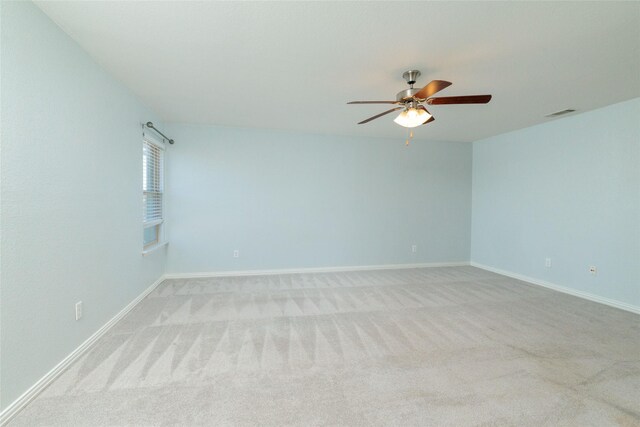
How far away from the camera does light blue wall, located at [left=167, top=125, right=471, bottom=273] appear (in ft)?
13.8

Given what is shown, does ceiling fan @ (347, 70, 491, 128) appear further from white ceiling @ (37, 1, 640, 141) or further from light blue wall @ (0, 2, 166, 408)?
light blue wall @ (0, 2, 166, 408)

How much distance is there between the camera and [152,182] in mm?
3730

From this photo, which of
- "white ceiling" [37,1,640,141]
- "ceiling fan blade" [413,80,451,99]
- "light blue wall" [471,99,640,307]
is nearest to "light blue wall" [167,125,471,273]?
"light blue wall" [471,99,640,307]

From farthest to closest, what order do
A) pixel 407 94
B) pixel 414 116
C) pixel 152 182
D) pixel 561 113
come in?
pixel 152 182
pixel 561 113
pixel 414 116
pixel 407 94

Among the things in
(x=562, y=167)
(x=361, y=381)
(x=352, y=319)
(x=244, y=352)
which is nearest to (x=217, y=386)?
(x=244, y=352)

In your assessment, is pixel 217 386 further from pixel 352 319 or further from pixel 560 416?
pixel 560 416

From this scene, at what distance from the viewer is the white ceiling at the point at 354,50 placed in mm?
1640

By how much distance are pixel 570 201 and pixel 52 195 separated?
549cm

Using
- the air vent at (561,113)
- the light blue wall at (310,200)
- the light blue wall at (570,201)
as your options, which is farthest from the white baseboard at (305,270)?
the air vent at (561,113)

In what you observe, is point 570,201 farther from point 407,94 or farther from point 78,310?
point 78,310

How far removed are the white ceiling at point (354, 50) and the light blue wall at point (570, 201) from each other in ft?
1.81

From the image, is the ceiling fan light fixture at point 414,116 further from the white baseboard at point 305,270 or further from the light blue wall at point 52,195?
Result: the white baseboard at point 305,270

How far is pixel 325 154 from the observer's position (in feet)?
15.2

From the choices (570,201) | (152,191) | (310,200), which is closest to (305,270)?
(310,200)
